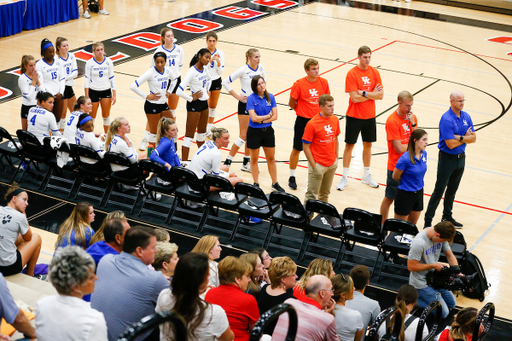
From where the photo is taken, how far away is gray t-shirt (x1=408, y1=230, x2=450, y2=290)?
Answer: 246 inches

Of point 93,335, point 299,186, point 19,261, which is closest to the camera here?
point 93,335

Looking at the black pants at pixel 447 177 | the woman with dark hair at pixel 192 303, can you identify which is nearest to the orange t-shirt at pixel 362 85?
the black pants at pixel 447 177

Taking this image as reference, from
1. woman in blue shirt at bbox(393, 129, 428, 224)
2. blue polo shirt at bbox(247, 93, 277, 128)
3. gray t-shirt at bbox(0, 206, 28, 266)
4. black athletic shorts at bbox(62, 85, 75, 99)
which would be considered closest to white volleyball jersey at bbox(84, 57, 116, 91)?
black athletic shorts at bbox(62, 85, 75, 99)

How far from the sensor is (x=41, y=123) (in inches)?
341

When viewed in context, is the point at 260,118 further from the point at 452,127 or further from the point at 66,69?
the point at 66,69

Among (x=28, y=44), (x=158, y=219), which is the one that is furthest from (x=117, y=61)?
(x=158, y=219)

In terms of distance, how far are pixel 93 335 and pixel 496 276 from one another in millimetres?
5446

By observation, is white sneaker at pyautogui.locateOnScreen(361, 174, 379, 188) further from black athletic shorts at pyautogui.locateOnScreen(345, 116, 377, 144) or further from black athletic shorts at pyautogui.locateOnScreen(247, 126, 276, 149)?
black athletic shorts at pyautogui.locateOnScreen(247, 126, 276, 149)

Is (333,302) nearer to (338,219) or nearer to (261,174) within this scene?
(338,219)

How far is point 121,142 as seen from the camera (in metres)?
8.02

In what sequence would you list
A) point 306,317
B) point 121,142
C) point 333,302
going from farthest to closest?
point 121,142
point 333,302
point 306,317

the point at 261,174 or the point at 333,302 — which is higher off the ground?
the point at 333,302

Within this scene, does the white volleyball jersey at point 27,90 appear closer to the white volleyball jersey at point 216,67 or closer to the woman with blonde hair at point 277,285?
the white volleyball jersey at point 216,67

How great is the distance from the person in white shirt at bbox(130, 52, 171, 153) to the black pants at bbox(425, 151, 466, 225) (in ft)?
14.9
